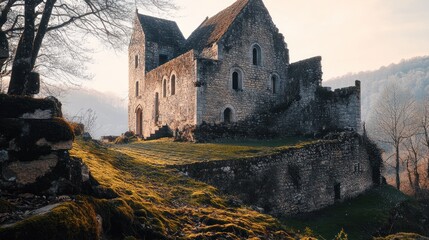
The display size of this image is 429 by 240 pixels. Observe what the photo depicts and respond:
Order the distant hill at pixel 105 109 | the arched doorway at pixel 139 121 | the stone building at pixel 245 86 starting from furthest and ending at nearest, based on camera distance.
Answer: the distant hill at pixel 105 109, the arched doorway at pixel 139 121, the stone building at pixel 245 86

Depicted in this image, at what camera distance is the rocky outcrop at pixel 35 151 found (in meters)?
5.67

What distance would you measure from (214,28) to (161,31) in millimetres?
7181

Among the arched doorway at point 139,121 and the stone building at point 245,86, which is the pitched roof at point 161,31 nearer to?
the stone building at point 245,86

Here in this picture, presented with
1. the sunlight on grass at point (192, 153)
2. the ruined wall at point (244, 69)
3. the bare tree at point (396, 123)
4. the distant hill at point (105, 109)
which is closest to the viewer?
the sunlight on grass at point (192, 153)

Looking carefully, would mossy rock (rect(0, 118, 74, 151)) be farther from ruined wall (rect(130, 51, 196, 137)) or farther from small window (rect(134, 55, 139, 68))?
small window (rect(134, 55, 139, 68))

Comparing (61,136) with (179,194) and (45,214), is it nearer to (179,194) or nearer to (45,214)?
(45,214)

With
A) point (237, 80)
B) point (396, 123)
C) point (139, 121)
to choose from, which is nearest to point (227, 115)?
point (237, 80)

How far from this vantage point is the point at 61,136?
611cm

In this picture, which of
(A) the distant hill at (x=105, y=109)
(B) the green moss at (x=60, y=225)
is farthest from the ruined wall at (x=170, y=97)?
(A) the distant hill at (x=105, y=109)

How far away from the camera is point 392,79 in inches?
5374

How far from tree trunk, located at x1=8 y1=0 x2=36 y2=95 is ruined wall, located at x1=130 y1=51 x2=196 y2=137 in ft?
47.0

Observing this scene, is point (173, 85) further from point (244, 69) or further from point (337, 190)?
point (337, 190)

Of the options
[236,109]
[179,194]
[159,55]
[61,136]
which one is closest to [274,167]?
[179,194]

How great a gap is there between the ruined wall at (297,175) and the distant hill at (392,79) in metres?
98.5
